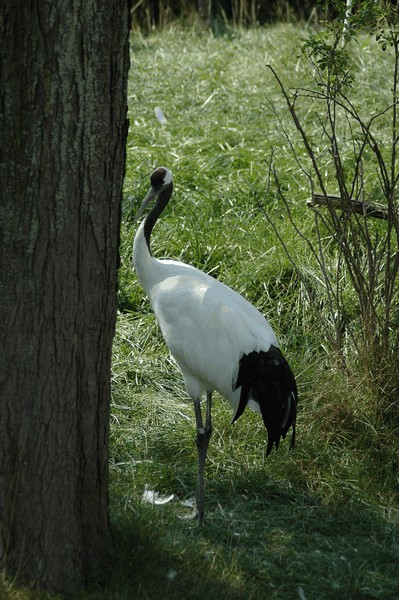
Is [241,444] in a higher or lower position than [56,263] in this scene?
lower

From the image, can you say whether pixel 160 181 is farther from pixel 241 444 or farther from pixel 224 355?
pixel 241 444

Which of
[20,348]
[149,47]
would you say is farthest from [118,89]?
[149,47]

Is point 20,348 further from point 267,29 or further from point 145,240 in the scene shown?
point 267,29

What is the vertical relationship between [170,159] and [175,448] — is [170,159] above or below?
above

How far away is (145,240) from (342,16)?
1547 mm

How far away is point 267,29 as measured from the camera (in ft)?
40.2

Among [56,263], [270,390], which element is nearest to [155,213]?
[270,390]

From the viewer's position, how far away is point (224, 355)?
4840mm

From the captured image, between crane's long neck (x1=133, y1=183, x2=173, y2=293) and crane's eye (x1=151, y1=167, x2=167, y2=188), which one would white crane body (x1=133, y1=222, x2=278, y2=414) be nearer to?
crane's long neck (x1=133, y1=183, x2=173, y2=293)

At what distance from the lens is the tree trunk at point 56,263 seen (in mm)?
3293

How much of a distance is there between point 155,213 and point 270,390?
1359 millimetres

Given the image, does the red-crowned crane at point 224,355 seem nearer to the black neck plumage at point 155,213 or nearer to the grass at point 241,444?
the grass at point 241,444

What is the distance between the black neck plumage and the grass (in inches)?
38.6

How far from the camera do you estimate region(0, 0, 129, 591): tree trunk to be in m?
3.29
